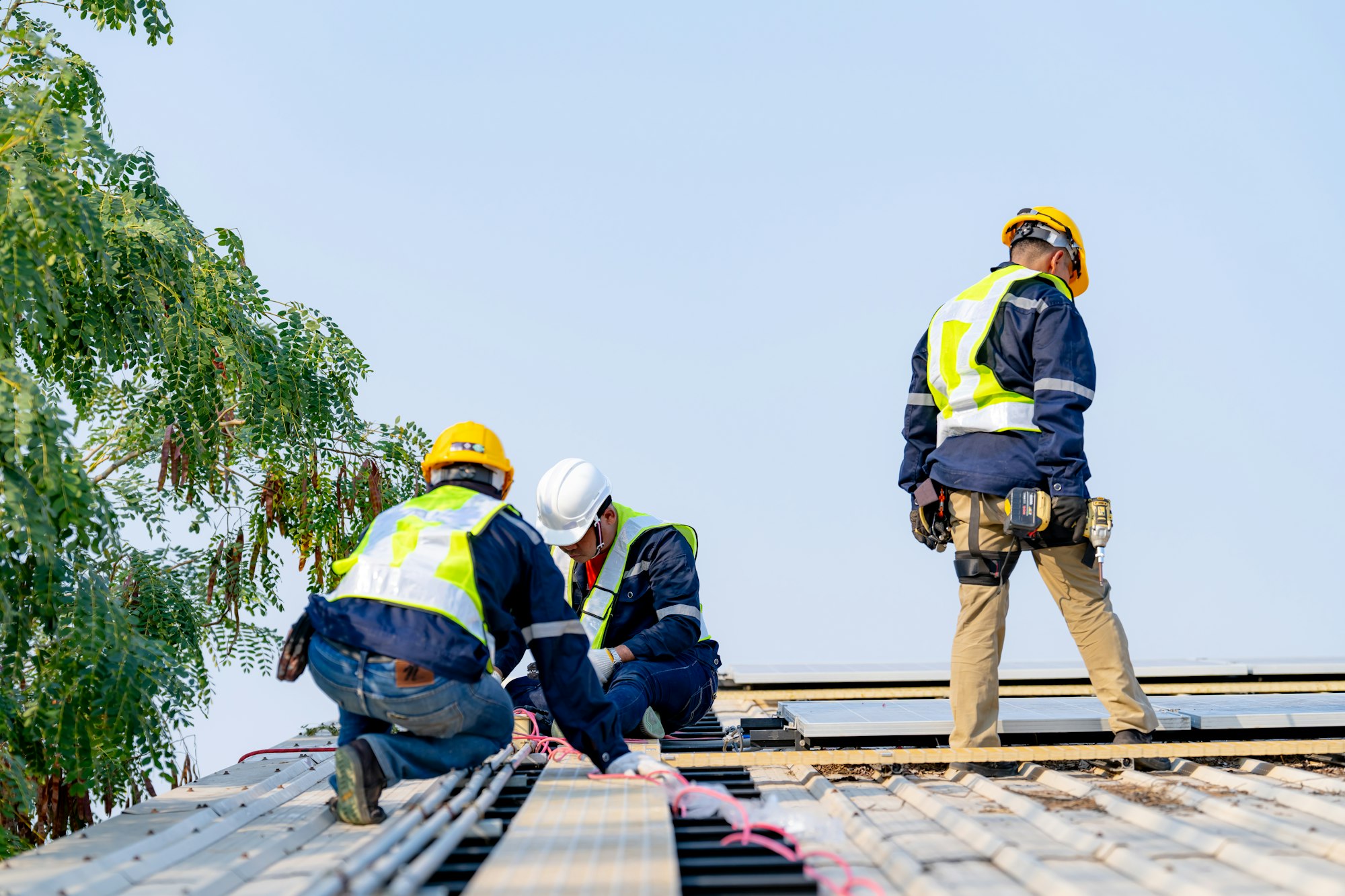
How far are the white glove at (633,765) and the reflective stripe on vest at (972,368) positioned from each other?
192cm

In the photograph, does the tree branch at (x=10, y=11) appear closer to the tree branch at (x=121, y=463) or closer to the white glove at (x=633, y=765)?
the tree branch at (x=121, y=463)

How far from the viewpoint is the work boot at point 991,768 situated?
4.02 meters

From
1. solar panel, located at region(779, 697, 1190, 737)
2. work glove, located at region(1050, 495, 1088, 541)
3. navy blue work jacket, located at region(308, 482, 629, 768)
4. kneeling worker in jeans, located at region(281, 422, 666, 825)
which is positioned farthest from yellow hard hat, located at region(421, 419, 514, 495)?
work glove, located at region(1050, 495, 1088, 541)

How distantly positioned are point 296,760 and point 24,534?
4.45 feet

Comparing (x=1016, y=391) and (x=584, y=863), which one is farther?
(x=1016, y=391)

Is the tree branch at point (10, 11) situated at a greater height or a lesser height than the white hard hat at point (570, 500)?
greater

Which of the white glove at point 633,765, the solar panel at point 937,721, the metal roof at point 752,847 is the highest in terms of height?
the solar panel at point 937,721

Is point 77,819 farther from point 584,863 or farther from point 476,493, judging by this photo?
point 584,863

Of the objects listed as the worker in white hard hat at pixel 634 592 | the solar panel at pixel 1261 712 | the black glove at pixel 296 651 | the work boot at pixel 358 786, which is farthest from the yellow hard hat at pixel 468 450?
the solar panel at pixel 1261 712

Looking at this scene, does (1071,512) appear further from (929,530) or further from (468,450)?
(468,450)

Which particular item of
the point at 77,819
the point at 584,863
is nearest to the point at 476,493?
the point at 584,863

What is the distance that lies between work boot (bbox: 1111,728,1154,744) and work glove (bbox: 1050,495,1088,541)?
75 cm

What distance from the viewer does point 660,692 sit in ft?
16.3

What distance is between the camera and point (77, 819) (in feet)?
26.8
